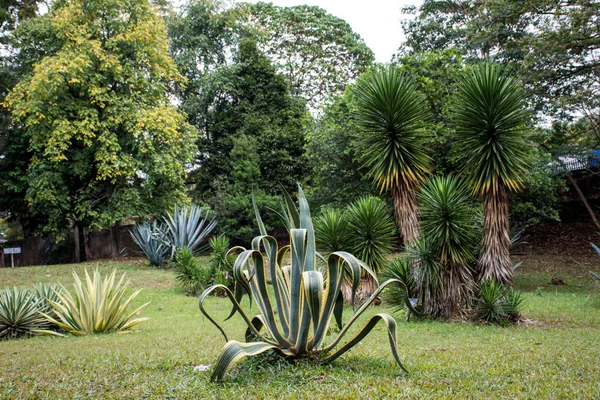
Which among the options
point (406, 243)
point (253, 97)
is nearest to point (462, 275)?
point (406, 243)

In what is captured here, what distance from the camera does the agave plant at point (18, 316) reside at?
871 cm

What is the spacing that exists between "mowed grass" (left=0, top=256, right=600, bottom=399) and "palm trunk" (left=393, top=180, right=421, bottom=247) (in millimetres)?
2239

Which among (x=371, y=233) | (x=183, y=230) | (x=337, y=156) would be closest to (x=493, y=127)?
(x=371, y=233)

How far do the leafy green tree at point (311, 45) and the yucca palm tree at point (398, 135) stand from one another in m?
17.9

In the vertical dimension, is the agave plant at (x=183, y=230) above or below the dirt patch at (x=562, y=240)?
above

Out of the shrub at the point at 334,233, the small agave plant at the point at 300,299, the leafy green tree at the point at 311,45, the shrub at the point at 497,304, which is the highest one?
the leafy green tree at the point at 311,45

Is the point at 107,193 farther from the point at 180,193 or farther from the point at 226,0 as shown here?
the point at 226,0

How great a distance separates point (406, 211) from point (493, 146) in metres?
2.57

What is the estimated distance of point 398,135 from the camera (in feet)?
36.5

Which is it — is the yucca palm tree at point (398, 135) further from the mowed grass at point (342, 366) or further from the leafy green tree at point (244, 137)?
the leafy green tree at point (244, 137)

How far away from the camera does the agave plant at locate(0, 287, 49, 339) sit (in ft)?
28.6

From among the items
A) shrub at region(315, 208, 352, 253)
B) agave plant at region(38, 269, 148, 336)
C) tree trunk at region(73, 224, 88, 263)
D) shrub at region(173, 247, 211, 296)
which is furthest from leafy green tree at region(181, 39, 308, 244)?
agave plant at region(38, 269, 148, 336)

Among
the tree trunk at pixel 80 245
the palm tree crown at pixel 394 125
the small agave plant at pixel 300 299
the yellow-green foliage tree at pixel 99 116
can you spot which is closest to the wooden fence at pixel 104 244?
the tree trunk at pixel 80 245

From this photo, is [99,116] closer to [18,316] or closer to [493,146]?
[18,316]
